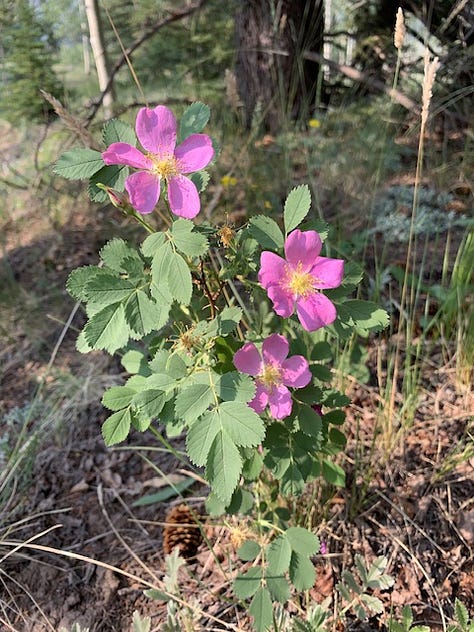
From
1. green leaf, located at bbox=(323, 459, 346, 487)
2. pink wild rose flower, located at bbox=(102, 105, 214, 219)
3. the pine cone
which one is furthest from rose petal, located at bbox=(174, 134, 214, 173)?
the pine cone

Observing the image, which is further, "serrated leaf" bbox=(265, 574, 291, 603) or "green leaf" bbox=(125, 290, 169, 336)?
"serrated leaf" bbox=(265, 574, 291, 603)

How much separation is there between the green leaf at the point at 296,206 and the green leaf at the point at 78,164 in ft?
1.00

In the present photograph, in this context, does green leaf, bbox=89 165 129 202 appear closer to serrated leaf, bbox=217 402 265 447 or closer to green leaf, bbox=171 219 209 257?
green leaf, bbox=171 219 209 257

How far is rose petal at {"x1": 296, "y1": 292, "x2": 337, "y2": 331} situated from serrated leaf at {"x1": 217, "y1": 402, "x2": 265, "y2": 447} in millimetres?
159

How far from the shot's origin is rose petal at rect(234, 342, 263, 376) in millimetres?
857

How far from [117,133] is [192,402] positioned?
46 centimetres

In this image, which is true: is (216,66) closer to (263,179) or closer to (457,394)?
(263,179)

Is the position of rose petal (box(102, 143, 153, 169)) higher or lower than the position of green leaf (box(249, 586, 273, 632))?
higher

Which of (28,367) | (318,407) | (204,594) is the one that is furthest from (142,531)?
(28,367)

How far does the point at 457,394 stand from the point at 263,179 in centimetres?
153

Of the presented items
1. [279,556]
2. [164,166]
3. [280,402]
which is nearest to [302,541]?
[279,556]

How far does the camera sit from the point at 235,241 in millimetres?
836

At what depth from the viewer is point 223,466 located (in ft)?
2.51

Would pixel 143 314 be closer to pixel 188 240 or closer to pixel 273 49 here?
pixel 188 240
